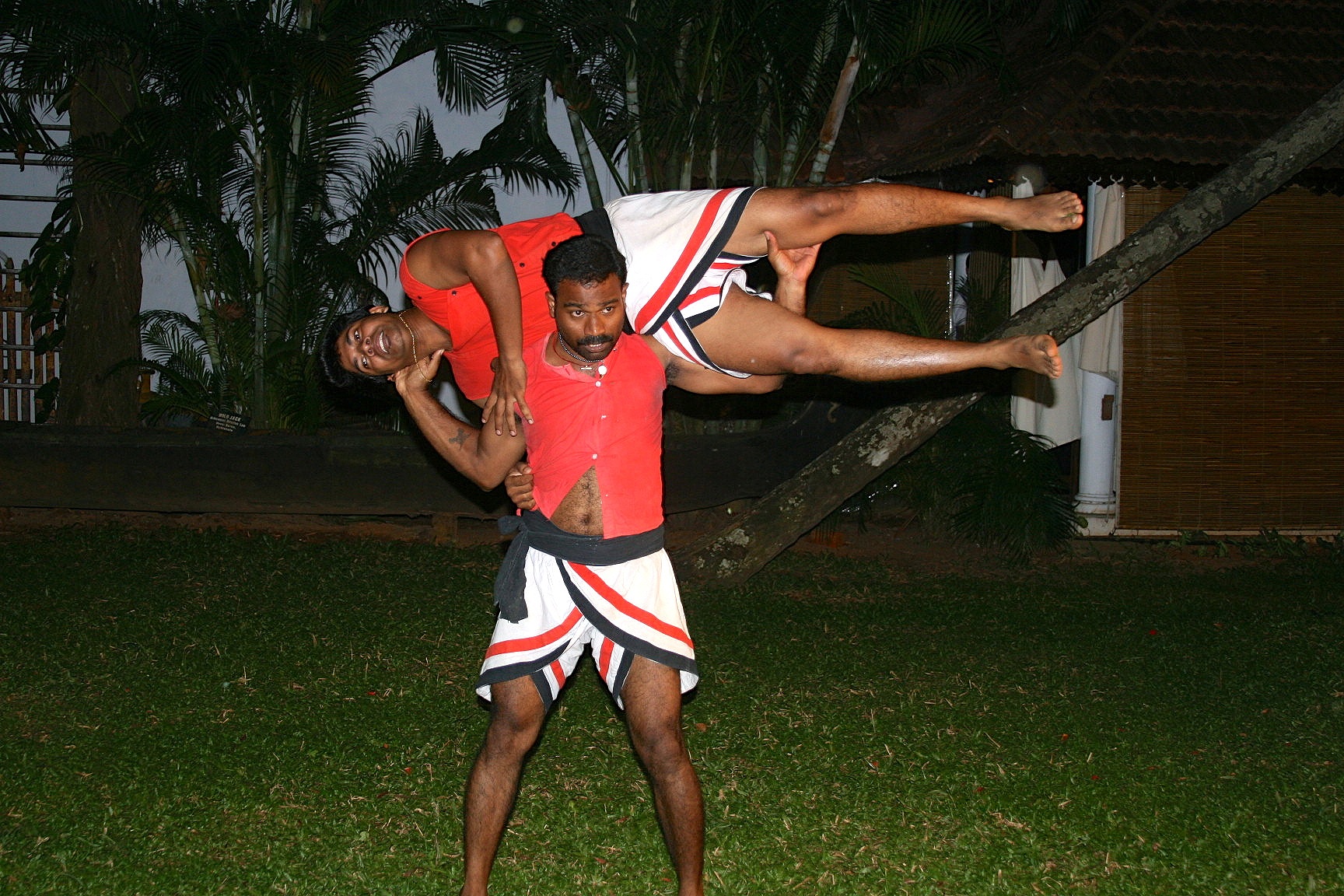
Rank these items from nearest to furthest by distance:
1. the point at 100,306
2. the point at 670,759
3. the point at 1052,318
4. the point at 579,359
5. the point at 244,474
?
the point at 670,759, the point at 579,359, the point at 1052,318, the point at 244,474, the point at 100,306

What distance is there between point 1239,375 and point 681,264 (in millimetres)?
7212

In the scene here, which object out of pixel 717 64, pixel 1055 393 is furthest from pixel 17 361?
pixel 1055 393

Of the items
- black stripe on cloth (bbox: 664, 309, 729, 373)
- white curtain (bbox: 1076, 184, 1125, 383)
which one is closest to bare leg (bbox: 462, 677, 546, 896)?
black stripe on cloth (bbox: 664, 309, 729, 373)

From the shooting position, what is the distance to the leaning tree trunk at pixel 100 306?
32.2 feet

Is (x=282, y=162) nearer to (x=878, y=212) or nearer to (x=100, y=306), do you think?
(x=100, y=306)

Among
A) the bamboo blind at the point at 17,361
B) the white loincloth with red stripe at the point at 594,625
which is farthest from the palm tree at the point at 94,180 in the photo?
the white loincloth with red stripe at the point at 594,625

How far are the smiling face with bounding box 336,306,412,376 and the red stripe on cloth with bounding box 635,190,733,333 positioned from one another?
2.58 ft

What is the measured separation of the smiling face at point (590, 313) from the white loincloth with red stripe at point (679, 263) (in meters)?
0.32

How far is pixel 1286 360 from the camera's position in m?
9.30

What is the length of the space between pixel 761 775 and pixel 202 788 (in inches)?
84.4

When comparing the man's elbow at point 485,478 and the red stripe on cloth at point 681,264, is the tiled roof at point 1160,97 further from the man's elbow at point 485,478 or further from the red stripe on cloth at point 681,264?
the man's elbow at point 485,478

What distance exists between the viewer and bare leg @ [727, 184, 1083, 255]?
354cm

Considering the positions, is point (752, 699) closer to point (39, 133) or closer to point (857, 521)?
point (857, 521)

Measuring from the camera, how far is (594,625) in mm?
3236
